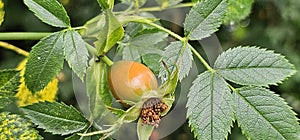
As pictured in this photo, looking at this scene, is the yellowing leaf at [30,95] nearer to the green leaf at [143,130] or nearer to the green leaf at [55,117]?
the green leaf at [55,117]

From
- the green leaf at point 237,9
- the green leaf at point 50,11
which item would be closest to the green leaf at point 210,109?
the green leaf at point 50,11

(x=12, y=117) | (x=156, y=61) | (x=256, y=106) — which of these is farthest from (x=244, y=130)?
(x=12, y=117)

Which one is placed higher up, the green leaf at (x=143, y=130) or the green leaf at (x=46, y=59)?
the green leaf at (x=46, y=59)

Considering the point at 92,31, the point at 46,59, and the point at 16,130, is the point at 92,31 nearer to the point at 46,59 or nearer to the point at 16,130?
the point at 46,59

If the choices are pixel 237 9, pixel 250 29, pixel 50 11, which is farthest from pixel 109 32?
pixel 250 29

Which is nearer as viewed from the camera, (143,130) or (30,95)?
(143,130)

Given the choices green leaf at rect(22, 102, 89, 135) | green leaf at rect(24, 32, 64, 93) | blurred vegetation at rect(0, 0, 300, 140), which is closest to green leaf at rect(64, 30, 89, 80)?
green leaf at rect(24, 32, 64, 93)

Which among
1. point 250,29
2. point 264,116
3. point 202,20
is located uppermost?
point 202,20
